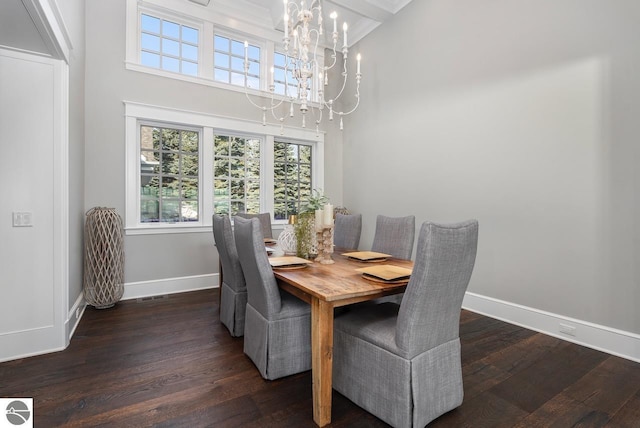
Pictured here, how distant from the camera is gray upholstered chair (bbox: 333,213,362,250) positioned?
3.24m

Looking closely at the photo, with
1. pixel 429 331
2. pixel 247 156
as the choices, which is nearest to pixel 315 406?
pixel 429 331

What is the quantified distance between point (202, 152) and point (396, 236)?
281cm

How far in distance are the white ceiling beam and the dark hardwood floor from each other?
4.04m

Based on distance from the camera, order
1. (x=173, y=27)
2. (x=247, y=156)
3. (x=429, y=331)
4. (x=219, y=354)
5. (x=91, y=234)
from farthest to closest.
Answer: (x=247, y=156) < (x=173, y=27) < (x=91, y=234) < (x=219, y=354) < (x=429, y=331)

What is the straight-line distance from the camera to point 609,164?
2.41 metres

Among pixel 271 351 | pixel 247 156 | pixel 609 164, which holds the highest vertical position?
pixel 247 156

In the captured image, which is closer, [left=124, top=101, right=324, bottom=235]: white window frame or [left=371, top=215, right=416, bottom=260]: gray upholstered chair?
[left=371, top=215, right=416, bottom=260]: gray upholstered chair

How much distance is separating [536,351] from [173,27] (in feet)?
17.1

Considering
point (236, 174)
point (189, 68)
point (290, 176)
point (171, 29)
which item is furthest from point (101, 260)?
point (171, 29)

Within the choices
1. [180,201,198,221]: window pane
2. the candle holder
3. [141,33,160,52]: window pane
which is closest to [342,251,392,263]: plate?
the candle holder

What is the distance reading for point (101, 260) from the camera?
3316mm

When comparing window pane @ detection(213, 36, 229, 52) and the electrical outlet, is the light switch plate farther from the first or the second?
the electrical outlet

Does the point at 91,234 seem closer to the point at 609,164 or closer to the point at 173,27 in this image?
the point at 173,27

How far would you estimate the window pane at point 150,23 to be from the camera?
383 cm
